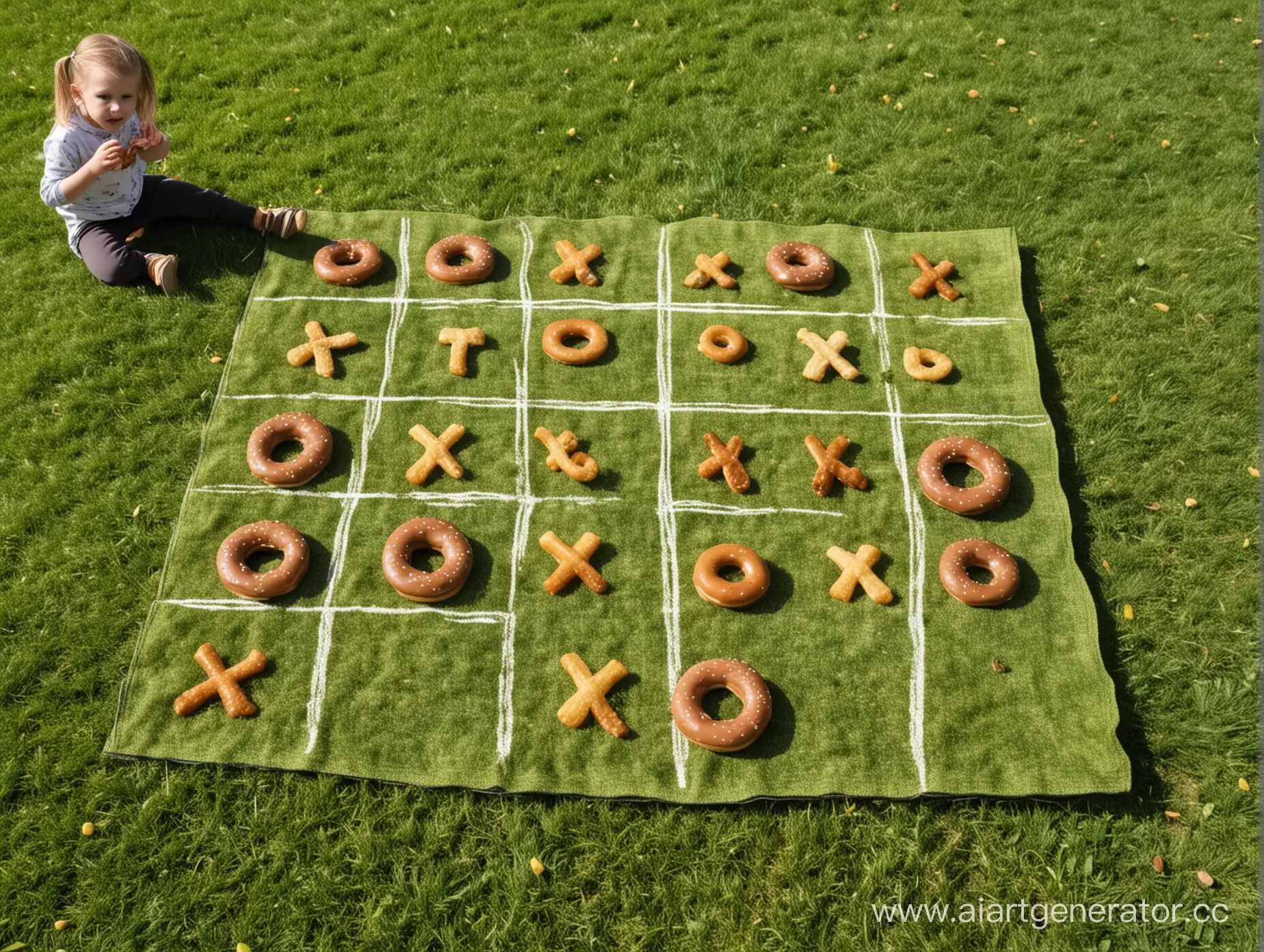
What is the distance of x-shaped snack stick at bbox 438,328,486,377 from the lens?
546 cm

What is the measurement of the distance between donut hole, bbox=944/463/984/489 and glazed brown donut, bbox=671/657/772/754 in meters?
1.73

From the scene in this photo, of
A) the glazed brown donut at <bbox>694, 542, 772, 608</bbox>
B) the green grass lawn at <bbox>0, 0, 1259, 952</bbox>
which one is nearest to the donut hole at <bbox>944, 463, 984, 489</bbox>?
the green grass lawn at <bbox>0, 0, 1259, 952</bbox>

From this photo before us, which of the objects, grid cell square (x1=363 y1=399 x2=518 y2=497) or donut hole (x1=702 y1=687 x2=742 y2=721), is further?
grid cell square (x1=363 y1=399 x2=518 y2=497)

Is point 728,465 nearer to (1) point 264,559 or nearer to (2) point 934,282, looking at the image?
(2) point 934,282

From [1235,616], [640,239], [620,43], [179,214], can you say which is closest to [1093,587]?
[1235,616]

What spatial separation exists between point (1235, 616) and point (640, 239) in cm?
424

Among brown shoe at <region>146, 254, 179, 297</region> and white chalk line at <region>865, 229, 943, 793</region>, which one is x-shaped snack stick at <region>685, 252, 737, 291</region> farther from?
brown shoe at <region>146, 254, 179, 297</region>

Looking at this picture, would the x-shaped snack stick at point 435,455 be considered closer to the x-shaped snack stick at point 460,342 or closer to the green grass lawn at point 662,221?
the x-shaped snack stick at point 460,342

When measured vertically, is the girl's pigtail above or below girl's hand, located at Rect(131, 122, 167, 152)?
above

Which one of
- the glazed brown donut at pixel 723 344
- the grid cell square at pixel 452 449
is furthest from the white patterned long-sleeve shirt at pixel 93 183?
the glazed brown donut at pixel 723 344

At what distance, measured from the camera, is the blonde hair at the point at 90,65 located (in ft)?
17.4

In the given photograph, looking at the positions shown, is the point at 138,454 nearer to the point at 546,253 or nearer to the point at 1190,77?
the point at 546,253

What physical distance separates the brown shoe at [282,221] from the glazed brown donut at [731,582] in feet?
12.1

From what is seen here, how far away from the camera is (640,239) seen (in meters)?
6.20
